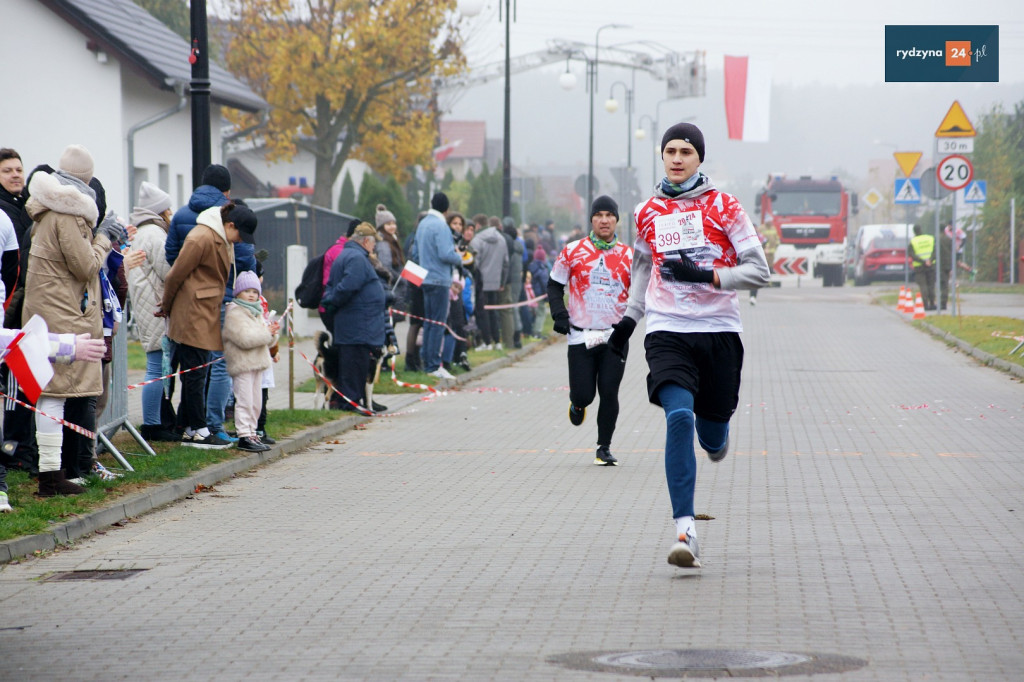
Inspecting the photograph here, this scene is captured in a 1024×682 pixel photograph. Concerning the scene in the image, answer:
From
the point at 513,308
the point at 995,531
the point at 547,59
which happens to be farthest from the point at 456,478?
the point at 547,59

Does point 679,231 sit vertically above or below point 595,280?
above

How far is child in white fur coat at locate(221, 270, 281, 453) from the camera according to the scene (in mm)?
10727

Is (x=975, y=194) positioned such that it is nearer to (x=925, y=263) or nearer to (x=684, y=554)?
(x=925, y=263)

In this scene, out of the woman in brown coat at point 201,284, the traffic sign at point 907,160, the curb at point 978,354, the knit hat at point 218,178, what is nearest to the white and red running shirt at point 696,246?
the woman in brown coat at point 201,284

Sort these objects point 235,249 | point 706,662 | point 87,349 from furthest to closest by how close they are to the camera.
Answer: point 235,249, point 87,349, point 706,662

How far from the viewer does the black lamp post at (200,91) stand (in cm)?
1202

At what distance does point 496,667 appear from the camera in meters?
5.03

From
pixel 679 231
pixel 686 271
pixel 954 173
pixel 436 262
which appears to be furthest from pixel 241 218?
pixel 954 173

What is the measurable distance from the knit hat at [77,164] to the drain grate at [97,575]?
2872mm

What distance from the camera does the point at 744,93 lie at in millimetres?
49250

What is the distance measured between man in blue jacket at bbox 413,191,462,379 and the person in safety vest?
17.1 metres

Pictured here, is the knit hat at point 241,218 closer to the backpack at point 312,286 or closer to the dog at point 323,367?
the backpack at point 312,286

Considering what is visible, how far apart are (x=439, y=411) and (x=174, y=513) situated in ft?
21.0

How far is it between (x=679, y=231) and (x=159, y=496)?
377 cm
